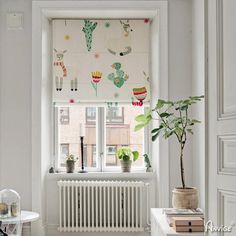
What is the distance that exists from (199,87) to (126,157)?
3.50ft

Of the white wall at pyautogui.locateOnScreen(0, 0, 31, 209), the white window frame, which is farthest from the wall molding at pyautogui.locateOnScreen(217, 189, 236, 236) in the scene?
the white wall at pyautogui.locateOnScreen(0, 0, 31, 209)

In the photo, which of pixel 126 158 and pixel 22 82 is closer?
pixel 22 82

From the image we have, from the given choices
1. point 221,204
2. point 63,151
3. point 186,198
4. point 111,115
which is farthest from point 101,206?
point 221,204

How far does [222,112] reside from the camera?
2.07 m

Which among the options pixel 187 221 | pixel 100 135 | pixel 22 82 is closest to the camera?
pixel 187 221

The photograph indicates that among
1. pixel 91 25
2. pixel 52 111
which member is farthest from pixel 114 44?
pixel 52 111

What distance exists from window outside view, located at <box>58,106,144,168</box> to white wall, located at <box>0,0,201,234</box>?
505mm

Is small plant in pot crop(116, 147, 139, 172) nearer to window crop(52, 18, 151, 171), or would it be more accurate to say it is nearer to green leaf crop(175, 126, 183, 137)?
window crop(52, 18, 151, 171)

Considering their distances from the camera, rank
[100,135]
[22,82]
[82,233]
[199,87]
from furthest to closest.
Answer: [100,135]
[82,233]
[22,82]
[199,87]

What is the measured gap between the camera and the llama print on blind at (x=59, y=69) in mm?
4605

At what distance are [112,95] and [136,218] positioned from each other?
1.25m

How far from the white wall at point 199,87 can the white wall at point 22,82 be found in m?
0.10

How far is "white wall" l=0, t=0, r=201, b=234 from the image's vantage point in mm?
4312

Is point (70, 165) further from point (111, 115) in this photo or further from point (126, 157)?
point (111, 115)
